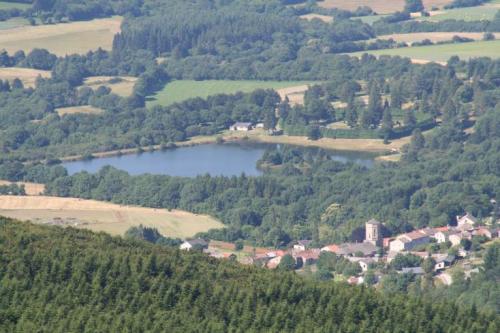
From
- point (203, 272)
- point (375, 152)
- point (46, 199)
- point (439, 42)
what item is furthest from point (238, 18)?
point (203, 272)

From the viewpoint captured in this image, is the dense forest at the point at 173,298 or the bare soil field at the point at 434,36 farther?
the bare soil field at the point at 434,36

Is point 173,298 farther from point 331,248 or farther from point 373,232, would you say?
point 373,232

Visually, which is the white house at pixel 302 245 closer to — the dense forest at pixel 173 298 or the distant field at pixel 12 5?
the dense forest at pixel 173 298

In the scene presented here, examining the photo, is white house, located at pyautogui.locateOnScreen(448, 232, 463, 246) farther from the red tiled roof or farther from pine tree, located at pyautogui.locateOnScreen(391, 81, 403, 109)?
pine tree, located at pyautogui.locateOnScreen(391, 81, 403, 109)

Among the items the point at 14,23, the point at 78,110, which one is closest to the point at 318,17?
the point at 14,23

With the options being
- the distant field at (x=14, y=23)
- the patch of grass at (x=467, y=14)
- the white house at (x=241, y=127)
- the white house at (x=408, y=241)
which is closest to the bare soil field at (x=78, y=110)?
the white house at (x=241, y=127)
